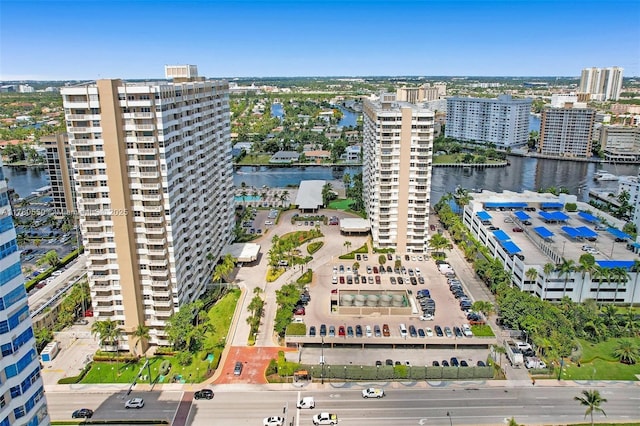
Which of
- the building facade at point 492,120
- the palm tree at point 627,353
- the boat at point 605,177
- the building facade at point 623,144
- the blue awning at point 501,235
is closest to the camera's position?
the palm tree at point 627,353

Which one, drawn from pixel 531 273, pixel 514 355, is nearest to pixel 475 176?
pixel 531 273

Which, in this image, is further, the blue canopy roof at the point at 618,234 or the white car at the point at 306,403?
the blue canopy roof at the point at 618,234

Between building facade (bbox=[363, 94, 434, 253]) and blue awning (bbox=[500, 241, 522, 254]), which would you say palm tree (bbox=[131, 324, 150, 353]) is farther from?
blue awning (bbox=[500, 241, 522, 254])

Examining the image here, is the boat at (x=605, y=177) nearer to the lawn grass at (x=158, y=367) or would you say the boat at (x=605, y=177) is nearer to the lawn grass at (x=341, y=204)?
the lawn grass at (x=341, y=204)

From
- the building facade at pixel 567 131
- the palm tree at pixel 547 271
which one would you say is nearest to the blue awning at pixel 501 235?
the palm tree at pixel 547 271

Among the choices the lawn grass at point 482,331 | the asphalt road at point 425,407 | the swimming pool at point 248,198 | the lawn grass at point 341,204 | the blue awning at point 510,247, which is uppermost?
the blue awning at point 510,247

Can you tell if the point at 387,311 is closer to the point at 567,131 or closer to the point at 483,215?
the point at 483,215
